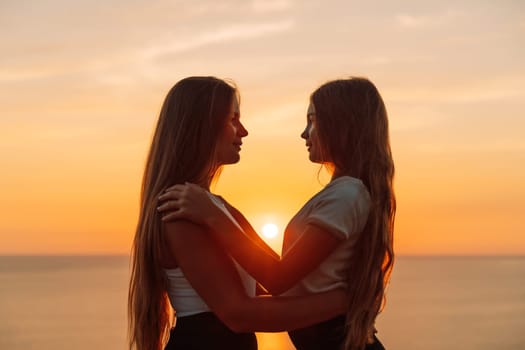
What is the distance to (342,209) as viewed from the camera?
413 centimetres

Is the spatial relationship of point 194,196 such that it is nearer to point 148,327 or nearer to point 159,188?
point 159,188

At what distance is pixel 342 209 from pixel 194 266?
73cm

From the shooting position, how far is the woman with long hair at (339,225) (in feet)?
13.5

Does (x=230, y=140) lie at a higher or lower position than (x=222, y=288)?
higher

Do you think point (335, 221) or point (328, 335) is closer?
point (335, 221)

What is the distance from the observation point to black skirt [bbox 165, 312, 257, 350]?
13.7 feet

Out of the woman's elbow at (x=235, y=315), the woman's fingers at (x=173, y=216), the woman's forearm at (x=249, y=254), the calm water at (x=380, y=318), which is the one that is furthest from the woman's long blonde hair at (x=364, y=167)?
the calm water at (x=380, y=318)

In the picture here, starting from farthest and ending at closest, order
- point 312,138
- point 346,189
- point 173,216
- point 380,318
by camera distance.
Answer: point 380,318
point 312,138
point 346,189
point 173,216

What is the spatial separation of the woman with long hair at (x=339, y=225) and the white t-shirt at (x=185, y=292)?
0.11 metres

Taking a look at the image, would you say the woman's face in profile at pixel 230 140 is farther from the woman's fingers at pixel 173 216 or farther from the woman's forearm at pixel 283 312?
the woman's forearm at pixel 283 312

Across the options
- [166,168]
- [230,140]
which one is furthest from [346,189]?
[166,168]

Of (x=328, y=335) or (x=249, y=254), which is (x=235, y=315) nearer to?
(x=249, y=254)

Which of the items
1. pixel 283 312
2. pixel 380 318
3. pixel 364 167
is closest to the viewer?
pixel 283 312

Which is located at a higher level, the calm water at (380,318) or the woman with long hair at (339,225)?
the woman with long hair at (339,225)
